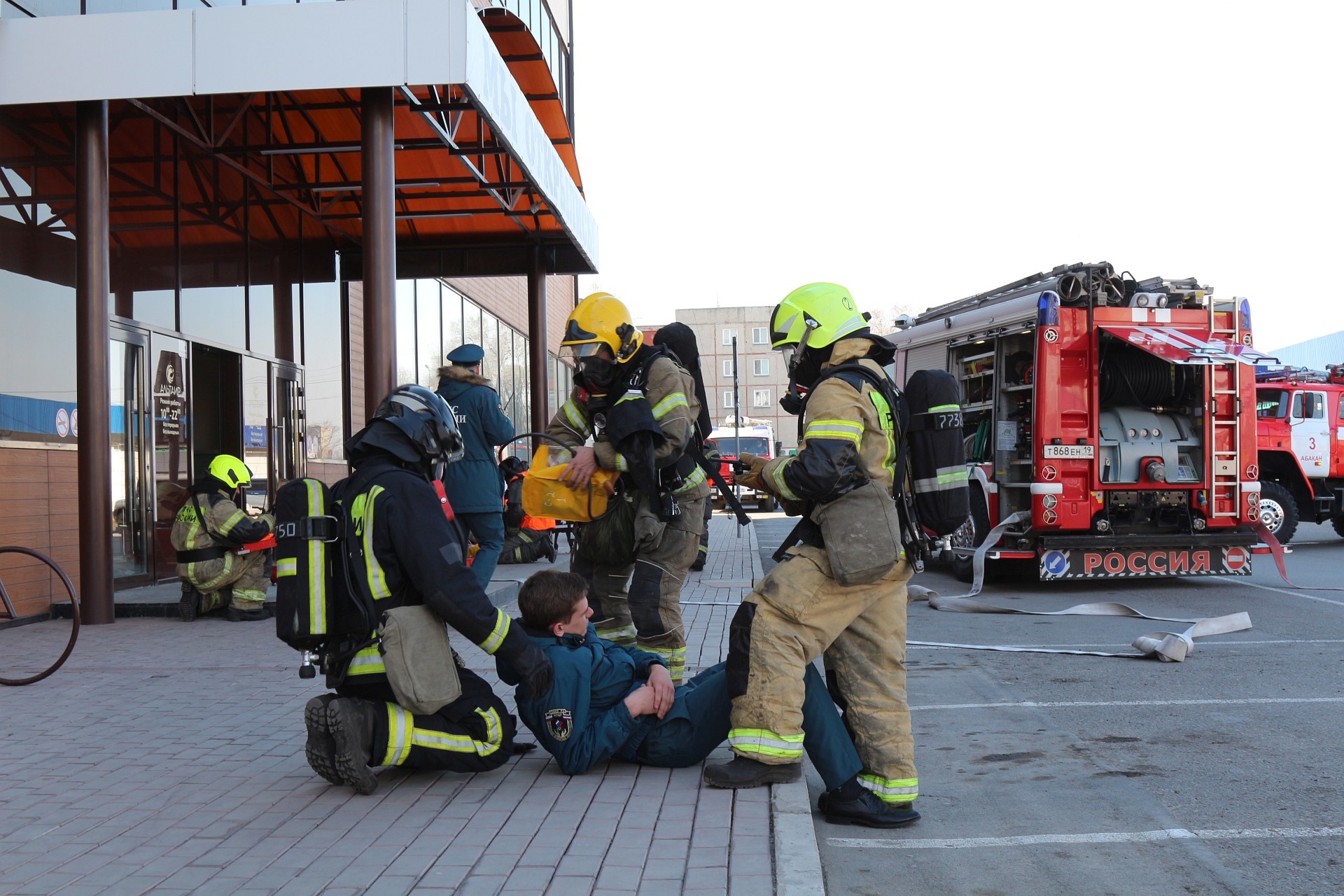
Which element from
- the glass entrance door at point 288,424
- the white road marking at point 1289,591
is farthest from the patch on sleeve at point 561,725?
the glass entrance door at point 288,424

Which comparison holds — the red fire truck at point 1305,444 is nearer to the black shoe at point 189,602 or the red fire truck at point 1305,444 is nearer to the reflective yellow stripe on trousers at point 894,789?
the black shoe at point 189,602

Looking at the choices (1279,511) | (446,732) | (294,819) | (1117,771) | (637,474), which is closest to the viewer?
(294,819)

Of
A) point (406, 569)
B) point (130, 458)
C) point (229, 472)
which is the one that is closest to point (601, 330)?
point (406, 569)

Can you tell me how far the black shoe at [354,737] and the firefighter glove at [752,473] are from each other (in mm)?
1649

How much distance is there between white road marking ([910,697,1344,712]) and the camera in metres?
6.43

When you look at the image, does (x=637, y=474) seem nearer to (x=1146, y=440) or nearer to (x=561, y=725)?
(x=561, y=725)

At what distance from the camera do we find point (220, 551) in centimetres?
920

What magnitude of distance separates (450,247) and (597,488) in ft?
39.3

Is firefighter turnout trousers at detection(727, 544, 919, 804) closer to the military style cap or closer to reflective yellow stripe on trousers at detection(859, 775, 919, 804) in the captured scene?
reflective yellow stripe on trousers at detection(859, 775, 919, 804)

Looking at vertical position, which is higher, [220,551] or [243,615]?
[220,551]

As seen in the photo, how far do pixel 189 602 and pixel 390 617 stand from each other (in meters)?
5.99

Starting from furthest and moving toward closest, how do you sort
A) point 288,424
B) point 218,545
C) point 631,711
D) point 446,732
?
point 288,424 → point 218,545 → point 631,711 → point 446,732

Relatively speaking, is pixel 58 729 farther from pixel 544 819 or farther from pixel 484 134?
pixel 484 134

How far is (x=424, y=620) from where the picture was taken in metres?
4.20
